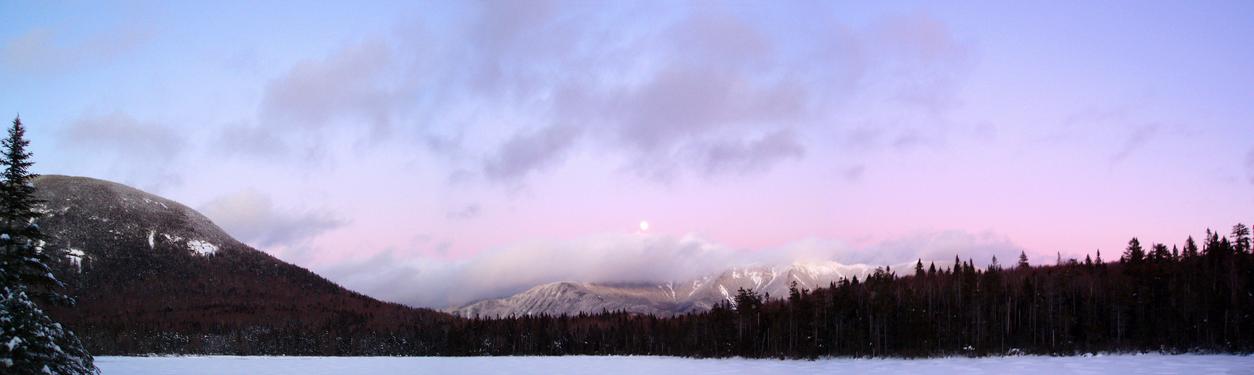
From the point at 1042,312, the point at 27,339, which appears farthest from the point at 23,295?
the point at 1042,312

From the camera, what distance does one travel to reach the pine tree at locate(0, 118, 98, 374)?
118ft

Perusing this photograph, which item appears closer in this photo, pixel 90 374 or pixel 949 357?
pixel 90 374

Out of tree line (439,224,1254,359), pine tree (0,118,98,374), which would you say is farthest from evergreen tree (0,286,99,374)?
tree line (439,224,1254,359)

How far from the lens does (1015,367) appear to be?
88250 mm

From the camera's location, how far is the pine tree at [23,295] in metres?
36.1

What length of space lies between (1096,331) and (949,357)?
72.4 feet

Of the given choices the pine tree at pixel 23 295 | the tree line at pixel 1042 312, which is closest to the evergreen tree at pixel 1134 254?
the tree line at pixel 1042 312

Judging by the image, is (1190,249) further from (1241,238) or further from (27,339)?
(27,339)

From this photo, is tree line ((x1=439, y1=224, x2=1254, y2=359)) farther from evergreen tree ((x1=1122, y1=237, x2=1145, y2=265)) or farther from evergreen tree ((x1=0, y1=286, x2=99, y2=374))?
evergreen tree ((x1=0, y1=286, x2=99, y2=374))

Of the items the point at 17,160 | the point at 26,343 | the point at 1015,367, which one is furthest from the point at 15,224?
the point at 1015,367

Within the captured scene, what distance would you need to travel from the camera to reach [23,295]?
3672cm

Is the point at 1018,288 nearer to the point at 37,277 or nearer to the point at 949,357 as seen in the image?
the point at 949,357

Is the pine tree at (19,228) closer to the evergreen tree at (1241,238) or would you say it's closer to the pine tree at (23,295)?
the pine tree at (23,295)

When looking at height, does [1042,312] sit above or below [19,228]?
below
